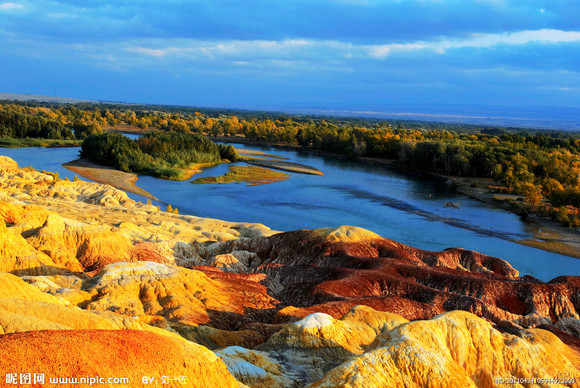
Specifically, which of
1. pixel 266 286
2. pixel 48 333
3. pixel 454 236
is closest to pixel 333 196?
pixel 454 236

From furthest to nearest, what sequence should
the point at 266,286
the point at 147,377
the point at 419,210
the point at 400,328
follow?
1. the point at 419,210
2. the point at 266,286
3. the point at 400,328
4. the point at 147,377

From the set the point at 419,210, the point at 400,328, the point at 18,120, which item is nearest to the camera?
the point at 400,328

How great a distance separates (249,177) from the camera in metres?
75.9

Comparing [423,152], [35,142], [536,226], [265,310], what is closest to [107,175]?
[35,142]

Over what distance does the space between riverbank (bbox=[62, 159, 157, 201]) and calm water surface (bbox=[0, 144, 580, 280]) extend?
1588 mm

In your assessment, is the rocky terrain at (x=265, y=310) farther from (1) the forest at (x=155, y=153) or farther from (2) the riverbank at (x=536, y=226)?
(1) the forest at (x=155, y=153)

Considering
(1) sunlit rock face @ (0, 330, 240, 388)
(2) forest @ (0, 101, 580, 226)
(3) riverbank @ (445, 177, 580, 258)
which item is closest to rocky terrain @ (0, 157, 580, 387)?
(1) sunlit rock face @ (0, 330, 240, 388)

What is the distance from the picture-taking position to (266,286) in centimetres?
2402

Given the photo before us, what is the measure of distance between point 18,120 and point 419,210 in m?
93.1

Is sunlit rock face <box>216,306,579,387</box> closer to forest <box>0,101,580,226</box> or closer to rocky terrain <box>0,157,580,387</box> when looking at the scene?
rocky terrain <box>0,157,580,387</box>

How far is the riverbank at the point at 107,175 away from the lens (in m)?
65.9

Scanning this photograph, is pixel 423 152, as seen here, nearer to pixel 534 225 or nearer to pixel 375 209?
pixel 375 209

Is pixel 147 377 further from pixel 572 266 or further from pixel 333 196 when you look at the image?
pixel 333 196

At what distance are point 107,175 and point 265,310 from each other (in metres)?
59.6
